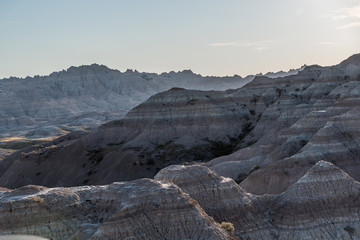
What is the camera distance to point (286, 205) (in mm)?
41031

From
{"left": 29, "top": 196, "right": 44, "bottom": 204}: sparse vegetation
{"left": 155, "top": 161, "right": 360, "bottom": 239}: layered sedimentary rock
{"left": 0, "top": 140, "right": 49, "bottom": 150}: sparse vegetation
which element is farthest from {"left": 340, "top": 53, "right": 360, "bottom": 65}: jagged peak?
{"left": 0, "top": 140, "right": 49, "bottom": 150}: sparse vegetation

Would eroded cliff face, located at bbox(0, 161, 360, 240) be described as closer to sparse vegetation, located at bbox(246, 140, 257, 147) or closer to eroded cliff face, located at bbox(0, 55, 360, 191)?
eroded cliff face, located at bbox(0, 55, 360, 191)

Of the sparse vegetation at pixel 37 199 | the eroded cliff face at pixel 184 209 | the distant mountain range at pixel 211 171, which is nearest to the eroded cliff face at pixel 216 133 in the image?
the distant mountain range at pixel 211 171

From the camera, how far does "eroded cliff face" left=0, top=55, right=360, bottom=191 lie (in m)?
71.7

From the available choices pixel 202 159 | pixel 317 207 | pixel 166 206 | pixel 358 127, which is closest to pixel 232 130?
pixel 202 159

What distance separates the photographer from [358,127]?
65.2 meters

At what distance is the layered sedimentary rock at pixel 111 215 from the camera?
30202 millimetres

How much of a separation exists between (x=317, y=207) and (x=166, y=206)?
1486 cm

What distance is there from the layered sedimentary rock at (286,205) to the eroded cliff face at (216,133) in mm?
20371

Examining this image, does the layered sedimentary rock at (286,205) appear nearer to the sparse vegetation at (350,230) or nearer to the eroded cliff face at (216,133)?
the sparse vegetation at (350,230)

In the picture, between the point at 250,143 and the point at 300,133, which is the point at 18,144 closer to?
the point at 250,143

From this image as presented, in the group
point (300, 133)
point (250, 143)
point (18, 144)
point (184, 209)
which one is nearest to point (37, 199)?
point (184, 209)

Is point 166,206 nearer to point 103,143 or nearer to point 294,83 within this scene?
point 103,143

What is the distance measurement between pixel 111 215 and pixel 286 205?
16.5m
